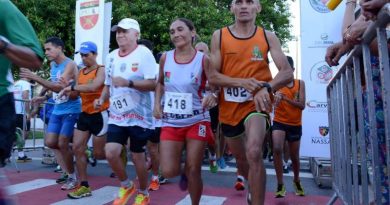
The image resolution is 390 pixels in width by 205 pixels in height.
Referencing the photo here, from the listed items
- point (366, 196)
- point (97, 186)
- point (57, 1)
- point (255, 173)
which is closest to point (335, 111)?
point (255, 173)

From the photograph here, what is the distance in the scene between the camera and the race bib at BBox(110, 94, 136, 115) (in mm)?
5898

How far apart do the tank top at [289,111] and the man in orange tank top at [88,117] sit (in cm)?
244

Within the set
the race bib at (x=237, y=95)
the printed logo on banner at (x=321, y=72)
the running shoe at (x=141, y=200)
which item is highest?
the printed logo on banner at (x=321, y=72)

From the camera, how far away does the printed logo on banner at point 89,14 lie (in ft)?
35.1

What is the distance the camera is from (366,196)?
2.92 meters

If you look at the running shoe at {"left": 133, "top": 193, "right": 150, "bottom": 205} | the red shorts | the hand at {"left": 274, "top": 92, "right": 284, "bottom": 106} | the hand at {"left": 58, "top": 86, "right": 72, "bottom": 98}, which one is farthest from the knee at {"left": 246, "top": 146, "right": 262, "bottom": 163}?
the hand at {"left": 58, "top": 86, "right": 72, "bottom": 98}

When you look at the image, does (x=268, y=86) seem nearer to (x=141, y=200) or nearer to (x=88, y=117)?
(x=141, y=200)

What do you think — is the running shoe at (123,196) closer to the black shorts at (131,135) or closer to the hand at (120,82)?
the black shorts at (131,135)

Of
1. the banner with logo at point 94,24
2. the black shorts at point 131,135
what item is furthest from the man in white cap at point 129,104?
the banner with logo at point 94,24

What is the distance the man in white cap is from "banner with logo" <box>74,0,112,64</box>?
4.27 meters

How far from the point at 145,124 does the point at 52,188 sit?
2.00m

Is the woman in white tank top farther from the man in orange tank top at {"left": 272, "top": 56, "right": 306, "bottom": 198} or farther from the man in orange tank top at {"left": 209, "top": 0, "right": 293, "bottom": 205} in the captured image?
the man in orange tank top at {"left": 272, "top": 56, "right": 306, "bottom": 198}

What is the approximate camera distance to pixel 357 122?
3.32 m

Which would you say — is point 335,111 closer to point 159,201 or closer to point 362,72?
point 362,72
